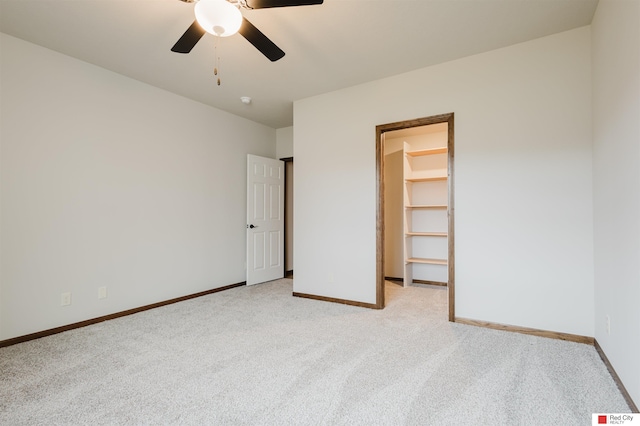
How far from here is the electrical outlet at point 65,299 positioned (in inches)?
117

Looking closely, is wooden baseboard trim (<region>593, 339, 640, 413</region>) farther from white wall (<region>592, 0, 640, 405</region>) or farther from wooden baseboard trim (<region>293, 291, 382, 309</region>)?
wooden baseboard trim (<region>293, 291, 382, 309</region>)

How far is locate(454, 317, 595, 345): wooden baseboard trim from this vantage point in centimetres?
259

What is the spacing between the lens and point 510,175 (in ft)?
9.46

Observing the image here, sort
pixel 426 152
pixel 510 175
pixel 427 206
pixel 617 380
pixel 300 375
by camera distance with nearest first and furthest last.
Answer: pixel 617 380 → pixel 300 375 → pixel 510 175 → pixel 427 206 → pixel 426 152

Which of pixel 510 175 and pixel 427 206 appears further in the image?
pixel 427 206

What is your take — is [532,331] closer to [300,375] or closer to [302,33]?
[300,375]

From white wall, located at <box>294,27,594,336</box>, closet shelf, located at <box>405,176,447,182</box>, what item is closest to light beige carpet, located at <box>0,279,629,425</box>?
white wall, located at <box>294,27,594,336</box>

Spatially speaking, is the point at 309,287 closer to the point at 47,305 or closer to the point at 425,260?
the point at 425,260

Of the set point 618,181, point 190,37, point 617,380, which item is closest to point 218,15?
point 190,37

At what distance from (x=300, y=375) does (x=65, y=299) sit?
97.3 inches

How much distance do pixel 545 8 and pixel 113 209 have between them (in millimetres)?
4300

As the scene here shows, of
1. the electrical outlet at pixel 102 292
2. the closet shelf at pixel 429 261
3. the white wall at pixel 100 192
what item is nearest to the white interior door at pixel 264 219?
the white wall at pixel 100 192

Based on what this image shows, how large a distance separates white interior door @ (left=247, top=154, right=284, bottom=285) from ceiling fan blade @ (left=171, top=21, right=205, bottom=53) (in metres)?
2.63

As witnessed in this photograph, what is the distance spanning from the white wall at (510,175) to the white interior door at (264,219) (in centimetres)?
180
